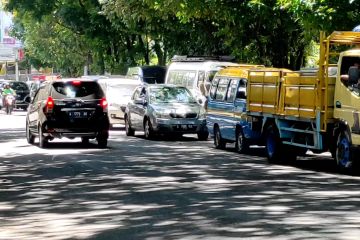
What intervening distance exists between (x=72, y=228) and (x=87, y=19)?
121 feet

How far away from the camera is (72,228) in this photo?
367 inches

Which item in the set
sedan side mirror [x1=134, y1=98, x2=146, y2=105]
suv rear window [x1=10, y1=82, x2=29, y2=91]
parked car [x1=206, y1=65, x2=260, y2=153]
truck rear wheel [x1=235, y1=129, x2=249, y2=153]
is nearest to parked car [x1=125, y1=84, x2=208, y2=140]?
sedan side mirror [x1=134, y1=98, x2=146, y2=105]

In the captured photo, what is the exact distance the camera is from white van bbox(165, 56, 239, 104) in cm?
2702

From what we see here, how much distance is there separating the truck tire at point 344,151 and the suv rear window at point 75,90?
8.44 m

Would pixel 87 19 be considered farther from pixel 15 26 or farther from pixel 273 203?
pixel 273 203

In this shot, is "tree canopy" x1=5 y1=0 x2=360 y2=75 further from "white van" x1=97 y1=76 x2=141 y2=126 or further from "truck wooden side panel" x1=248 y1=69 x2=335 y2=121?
"white van" x1=97 y1=76 x2=141 y2=126

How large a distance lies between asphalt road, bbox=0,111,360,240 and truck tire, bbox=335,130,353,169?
26cm

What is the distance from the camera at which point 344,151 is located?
47.6 ft

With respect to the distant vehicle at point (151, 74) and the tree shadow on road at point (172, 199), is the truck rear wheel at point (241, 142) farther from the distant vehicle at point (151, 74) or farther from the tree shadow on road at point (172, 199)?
the distant vehicle at point (151, 74)

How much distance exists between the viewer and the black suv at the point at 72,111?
68.4 ft

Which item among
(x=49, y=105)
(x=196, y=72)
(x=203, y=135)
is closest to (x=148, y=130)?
(x=203, y=135)

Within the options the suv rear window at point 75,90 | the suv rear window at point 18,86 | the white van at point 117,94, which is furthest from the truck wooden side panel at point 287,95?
the suv rear window at point 18,86

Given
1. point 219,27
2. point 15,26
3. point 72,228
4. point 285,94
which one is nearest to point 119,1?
point 219,27

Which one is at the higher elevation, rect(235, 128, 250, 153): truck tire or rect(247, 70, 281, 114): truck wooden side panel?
rect(247, 70, 281, 114): truck wooden side panel
